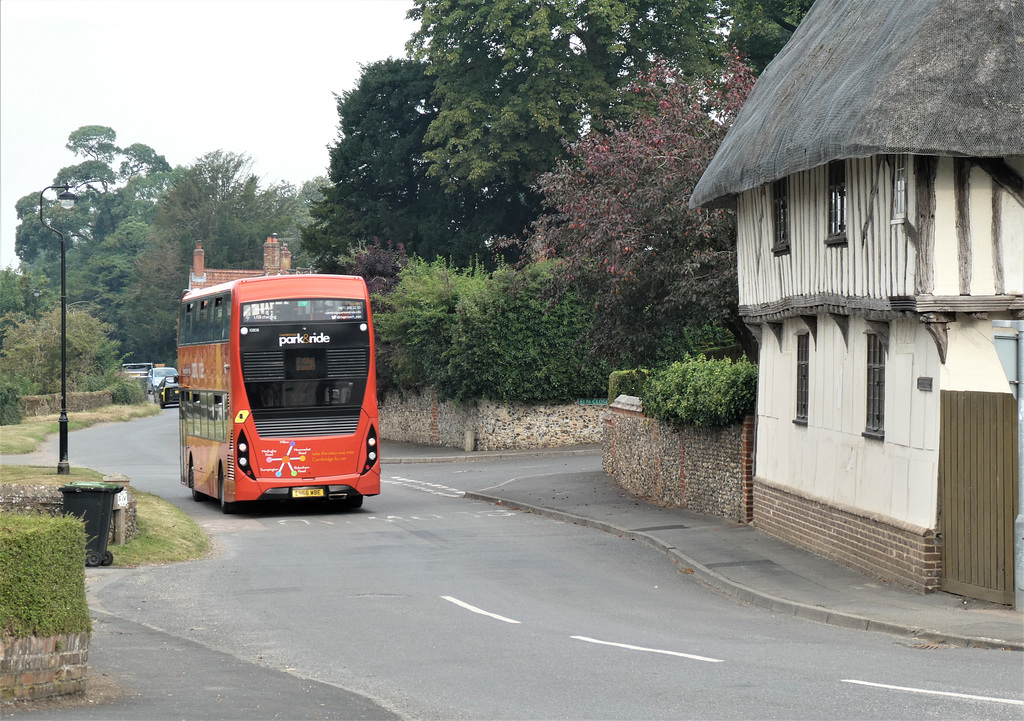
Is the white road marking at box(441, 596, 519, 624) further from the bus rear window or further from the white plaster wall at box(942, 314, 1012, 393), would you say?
the bus rear window

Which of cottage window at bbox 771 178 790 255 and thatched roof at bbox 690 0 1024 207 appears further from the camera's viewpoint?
cottage window at bbox 771 178 790 255

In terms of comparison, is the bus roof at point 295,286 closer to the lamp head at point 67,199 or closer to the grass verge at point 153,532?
the grass verge at point 153,532

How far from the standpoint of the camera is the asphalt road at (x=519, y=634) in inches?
343

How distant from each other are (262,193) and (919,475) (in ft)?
333

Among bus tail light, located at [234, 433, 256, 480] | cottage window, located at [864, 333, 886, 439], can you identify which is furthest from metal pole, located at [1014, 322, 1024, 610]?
bus tail light, located at [234, 433, 256, 480]

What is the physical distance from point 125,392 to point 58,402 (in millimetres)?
8322

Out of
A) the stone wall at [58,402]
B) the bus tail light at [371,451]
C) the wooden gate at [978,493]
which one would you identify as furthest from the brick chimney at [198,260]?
the wooden gate at [978,493]

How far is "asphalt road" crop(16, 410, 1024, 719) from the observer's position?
8703 mm

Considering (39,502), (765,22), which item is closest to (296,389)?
(39,502)

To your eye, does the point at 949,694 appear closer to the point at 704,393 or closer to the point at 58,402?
the point at 704,393

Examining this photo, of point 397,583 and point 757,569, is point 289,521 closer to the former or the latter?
point 397,583

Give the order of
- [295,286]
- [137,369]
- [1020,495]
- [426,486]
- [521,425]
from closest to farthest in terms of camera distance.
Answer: [1020,495]
[295,286]
[426,486]
[521,425]
[137,369]

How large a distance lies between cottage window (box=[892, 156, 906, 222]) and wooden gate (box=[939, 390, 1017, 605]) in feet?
7.28

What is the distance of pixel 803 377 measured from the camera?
18.6 meters
